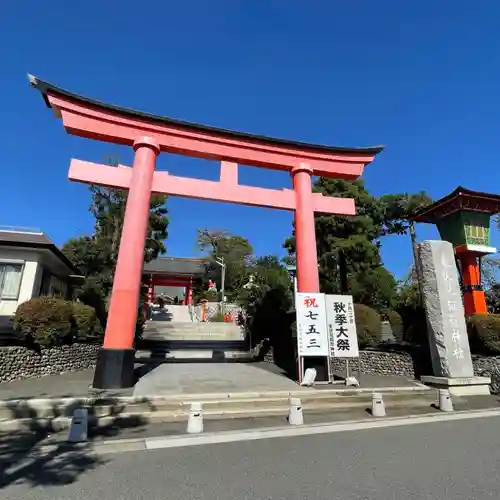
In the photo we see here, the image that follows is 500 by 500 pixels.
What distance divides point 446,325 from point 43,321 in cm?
1170

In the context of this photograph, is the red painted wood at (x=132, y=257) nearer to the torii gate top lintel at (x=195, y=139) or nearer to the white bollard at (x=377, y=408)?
the torii gate top lintel at (x=195, y=139)

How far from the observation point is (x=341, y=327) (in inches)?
375

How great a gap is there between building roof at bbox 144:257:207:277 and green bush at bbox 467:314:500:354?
27.9m

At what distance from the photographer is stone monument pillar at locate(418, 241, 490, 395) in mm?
9266

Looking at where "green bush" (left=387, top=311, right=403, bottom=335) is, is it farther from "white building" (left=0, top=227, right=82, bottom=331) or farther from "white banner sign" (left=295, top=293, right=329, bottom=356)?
"white building" (left=0, top=227, right=82, bottom=331)

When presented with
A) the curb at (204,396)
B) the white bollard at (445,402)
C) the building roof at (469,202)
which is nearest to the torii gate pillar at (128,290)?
the curb at (204,396)

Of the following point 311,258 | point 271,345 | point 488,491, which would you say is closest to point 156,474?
point 488,491

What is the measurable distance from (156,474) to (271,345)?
11.9m

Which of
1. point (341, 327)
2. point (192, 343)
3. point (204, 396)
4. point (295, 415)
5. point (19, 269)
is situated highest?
point (19, 269)

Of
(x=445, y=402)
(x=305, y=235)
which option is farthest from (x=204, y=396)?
(x=445, y=402)

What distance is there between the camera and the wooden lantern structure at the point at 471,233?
14.5 m

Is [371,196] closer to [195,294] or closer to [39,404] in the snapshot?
[39,404]

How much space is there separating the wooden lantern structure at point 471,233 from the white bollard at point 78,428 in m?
14.9

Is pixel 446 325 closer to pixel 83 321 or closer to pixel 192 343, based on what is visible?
pixel 83 321
